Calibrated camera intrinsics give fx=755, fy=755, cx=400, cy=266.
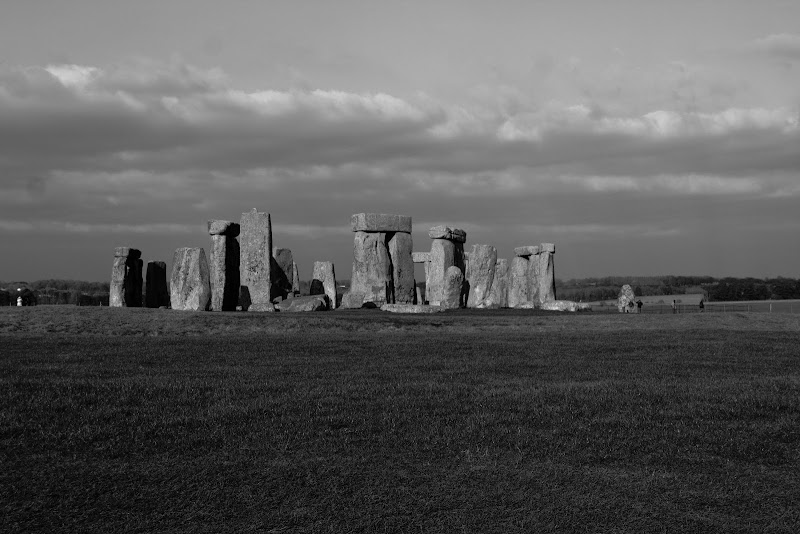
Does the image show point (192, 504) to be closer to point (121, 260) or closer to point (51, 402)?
point (51, 402)

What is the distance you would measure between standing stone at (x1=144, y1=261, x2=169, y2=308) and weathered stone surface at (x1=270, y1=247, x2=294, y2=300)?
4.67 m

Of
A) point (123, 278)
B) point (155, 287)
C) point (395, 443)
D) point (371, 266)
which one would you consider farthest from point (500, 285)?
point (395, 443)

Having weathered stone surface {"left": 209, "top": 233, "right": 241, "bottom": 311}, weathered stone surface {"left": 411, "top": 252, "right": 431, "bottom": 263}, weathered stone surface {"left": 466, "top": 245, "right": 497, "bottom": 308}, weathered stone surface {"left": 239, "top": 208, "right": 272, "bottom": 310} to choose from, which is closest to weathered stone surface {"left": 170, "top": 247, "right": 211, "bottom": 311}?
weathered stone surface {"left": 209, "top": 233, "right": 241, "bottom": 311}

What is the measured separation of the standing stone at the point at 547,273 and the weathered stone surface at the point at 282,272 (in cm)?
1108

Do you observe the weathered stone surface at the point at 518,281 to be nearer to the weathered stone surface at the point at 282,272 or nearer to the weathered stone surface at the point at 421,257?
the weathered stone surface at the point at 421,257

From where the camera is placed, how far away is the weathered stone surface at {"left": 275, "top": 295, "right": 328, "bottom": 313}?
983 inches

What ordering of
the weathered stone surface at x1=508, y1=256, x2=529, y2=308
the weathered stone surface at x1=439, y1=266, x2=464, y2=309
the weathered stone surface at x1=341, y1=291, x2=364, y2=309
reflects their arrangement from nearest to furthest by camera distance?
the weathered stone surface at x1=341, y1=291, x2=364, y2=309, the weathered stone surface at x1=439, y1=266, x2=464, y2=309, the weathered stone surface at x1=508, y1=256, x2=529, y2=308

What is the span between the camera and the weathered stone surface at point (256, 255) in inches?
1011

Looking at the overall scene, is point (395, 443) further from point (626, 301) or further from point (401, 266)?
point (626, 301)

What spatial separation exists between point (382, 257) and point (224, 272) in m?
7.38

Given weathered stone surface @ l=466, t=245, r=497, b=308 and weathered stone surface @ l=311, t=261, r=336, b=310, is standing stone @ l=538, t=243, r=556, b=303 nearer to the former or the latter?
weathered stone surface @ l=466, t=245, r=497, b=308

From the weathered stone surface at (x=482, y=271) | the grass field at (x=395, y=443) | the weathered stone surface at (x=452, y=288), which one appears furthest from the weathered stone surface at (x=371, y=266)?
the grass field at (x=395, y=443)

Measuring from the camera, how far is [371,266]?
1134 inches

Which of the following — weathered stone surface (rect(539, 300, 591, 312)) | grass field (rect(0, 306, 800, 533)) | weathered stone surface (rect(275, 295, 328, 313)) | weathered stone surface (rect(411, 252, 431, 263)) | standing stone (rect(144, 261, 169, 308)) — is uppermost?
weathered stone surface (rect(411, 252, 431, 263))
